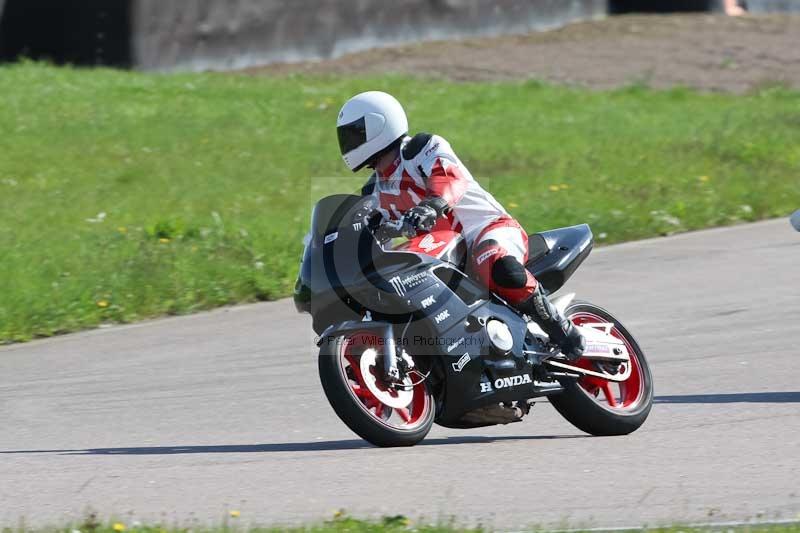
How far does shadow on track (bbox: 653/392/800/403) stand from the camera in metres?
7.92

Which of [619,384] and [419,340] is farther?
[619,384]

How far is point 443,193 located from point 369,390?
95cm

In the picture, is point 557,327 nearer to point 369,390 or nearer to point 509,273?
point 509,273

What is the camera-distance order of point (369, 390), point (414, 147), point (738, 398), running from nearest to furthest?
point (369, 390) → point (414, 147) → point (738, 398)

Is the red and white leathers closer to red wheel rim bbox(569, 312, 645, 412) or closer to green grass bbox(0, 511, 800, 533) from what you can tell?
red wheel rim bbox(569, 312, 645, 412)

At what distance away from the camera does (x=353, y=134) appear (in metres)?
7.00

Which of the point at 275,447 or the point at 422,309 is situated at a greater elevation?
the point at 422,309

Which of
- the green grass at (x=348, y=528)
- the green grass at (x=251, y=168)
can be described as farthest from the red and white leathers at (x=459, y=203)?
the green grass at (x=251, y=168)

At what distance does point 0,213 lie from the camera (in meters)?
14.3

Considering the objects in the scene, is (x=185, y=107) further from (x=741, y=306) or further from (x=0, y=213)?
(x=741, y=306)

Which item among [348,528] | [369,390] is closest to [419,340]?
[369,390]

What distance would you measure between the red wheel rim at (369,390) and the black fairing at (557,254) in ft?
2.74

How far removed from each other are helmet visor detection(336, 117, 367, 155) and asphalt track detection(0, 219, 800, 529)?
1.40 meters

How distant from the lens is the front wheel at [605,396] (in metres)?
7.25
